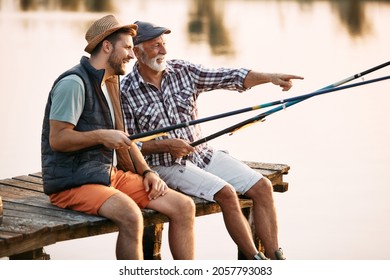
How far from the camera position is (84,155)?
5.82 m

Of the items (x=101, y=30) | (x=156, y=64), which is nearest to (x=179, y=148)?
(x=156, y=64)

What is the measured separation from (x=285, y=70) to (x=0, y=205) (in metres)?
10.6

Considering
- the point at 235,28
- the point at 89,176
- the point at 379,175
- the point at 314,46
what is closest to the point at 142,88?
the point at 89,176

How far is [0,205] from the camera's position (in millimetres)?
5625

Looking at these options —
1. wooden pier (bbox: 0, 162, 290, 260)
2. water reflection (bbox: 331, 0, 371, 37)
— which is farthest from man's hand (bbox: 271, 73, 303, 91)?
water reflection (bbox: 331, 0, 371, 37)

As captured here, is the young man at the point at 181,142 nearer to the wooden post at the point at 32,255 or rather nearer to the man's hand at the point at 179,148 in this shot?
the man's hand at the point at 179,148

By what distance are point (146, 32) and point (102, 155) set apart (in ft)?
2.70

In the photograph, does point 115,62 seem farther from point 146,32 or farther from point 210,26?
point 210,26

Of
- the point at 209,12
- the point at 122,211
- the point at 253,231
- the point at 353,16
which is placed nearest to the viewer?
the point at 122,211

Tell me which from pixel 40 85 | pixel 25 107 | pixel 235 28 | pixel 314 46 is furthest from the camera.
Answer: pixel 235 28

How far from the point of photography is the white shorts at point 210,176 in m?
6.29

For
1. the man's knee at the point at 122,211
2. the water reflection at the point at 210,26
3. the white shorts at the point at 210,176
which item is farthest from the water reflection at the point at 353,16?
the man's knee at the point at 122,211

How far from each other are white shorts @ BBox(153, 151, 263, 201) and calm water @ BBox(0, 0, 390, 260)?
1.86 meters

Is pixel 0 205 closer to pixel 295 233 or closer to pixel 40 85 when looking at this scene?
pixel 295 233
